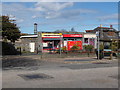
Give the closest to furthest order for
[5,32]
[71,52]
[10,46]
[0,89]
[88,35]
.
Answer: [0,89]
[5,32]
[71,52]
[10,46]
[88,35]

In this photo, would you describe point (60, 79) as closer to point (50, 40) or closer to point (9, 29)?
point (9, 29)

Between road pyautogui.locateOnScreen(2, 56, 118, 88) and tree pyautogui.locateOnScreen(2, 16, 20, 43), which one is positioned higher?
tree pyautogui.locateOnScreen(2, 16, 20, 43)

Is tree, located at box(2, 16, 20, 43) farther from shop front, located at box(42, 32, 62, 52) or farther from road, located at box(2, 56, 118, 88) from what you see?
road, located at box(2, 56, 118, 88)

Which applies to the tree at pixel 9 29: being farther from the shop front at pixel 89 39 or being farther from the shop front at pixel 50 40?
the shop front at pixel 89 39

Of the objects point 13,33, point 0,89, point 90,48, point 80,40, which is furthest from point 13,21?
point 0,89

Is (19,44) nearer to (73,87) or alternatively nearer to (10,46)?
(10,46)

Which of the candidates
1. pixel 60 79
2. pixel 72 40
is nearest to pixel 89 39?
pixel 72 40

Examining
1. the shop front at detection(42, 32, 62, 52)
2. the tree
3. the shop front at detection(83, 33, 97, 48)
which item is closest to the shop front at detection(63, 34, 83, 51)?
the shop front at detection(42, 32, 62, 52)

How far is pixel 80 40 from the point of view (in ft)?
151

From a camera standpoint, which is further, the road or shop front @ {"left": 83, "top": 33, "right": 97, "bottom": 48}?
shop front @ {"left": 83, "top": 33, "right": 97, "bottom": 48}

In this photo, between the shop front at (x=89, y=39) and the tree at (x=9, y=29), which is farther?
the shop front at (x=89, y=39)

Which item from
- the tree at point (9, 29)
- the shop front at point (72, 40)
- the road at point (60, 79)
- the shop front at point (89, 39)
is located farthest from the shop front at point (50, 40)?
the road at point (60, 79)

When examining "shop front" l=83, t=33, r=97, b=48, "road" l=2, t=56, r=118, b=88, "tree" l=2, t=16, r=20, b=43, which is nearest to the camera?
"road" l=2, t=56, r=118, b=88

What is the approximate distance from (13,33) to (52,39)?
43.6 feet
